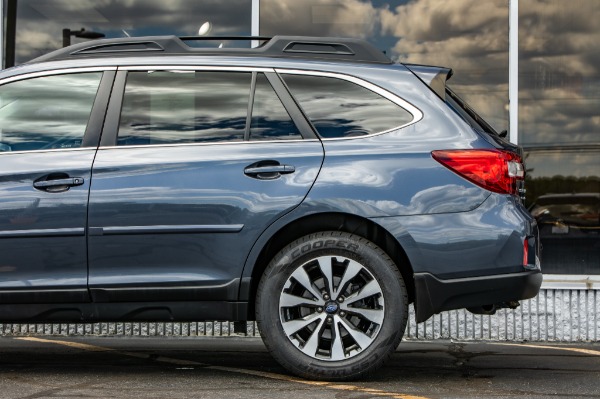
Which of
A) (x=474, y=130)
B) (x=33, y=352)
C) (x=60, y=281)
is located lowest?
(x=33, y=352)

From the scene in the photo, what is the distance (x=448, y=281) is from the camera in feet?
19.7

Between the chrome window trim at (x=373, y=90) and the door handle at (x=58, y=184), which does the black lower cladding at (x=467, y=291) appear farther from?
the door handle at (x=58, y=184)

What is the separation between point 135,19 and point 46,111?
3525 mm

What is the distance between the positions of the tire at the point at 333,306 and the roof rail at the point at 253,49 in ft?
3.44

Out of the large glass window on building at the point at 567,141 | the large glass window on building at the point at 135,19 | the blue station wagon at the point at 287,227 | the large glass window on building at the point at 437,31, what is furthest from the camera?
the large glass window on building at the point at 135,19

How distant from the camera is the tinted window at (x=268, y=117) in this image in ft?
20.4

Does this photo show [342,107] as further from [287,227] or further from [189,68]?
[189,68]

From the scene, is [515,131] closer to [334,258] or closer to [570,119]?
[570,119]

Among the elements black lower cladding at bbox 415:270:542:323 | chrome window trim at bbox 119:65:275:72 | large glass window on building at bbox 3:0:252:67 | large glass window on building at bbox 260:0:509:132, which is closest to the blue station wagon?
black lower cladding at bbox 415:270:542:323

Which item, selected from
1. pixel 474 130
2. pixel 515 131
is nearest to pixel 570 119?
pixel 515 131

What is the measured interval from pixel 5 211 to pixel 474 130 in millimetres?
2474

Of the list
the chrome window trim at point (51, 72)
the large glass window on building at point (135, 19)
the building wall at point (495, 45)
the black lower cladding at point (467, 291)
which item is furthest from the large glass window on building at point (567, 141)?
the chrome window trim at point (51, 72)

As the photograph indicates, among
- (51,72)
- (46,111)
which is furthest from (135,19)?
(46,111)

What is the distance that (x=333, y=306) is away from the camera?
6.02 meters
